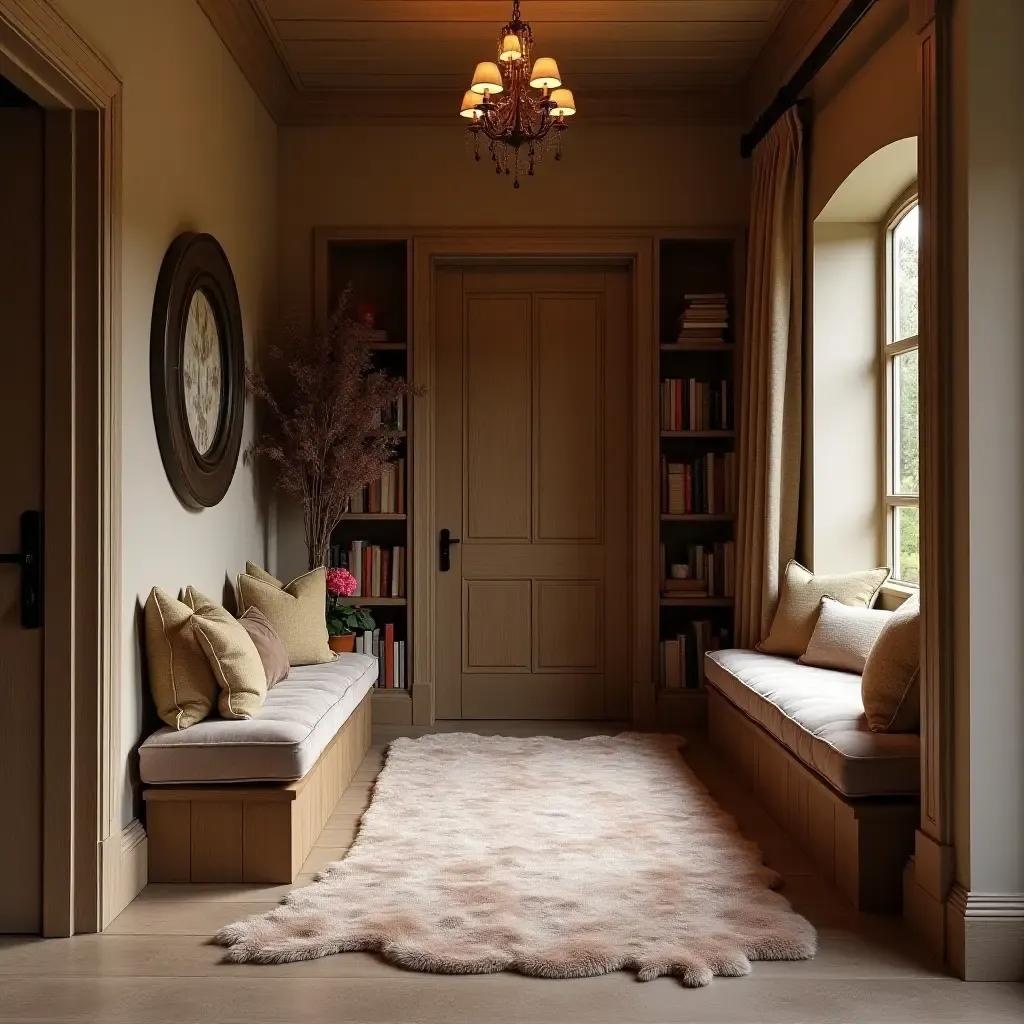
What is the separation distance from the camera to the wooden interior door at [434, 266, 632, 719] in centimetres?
609

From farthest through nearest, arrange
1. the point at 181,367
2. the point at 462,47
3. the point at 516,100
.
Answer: the point at 462,47, the point at 516,100, the point at 181,367

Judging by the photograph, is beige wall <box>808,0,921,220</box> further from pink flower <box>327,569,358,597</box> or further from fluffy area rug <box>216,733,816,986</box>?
pink flower <box>327,569,358,597</box>

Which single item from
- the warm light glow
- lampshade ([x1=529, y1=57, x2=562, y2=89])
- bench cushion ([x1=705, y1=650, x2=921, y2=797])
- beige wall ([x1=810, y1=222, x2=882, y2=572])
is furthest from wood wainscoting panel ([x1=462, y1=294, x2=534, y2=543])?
lampshade ([x1=529, y1=57, x2=562, y2=89])

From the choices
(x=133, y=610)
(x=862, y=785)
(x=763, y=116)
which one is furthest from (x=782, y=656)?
(x=133, y=610)

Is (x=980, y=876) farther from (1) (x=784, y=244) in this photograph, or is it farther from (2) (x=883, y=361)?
(1) (x=784, y=244)

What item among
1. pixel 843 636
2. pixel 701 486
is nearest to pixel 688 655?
pixel 701 486

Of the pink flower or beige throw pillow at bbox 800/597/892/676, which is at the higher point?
the pink flower

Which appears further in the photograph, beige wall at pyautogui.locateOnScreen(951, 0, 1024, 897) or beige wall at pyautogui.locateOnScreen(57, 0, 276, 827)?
beige wall at pyautogui.locateOnScreen(57, 0, 276, 827)

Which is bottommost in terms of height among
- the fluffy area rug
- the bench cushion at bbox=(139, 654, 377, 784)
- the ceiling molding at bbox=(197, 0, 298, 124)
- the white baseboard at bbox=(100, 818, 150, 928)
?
the fluffy area rug

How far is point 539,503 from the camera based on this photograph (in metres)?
6.10

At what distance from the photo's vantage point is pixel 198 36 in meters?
4.33

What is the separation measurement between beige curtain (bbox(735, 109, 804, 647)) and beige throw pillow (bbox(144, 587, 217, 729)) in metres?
2.73

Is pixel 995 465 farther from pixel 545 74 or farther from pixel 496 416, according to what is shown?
pixel 496 416

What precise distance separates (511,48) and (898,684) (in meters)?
2.58
